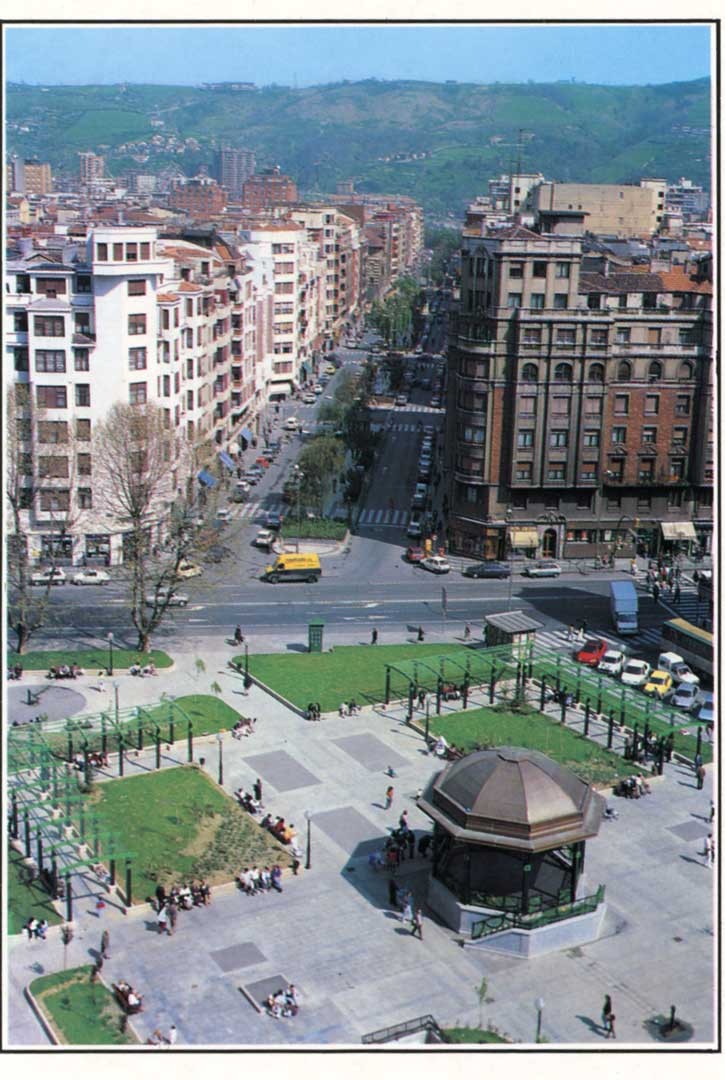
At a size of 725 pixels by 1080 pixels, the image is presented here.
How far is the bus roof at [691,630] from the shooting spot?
76.3m

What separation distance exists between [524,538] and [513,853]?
53699 millimetres

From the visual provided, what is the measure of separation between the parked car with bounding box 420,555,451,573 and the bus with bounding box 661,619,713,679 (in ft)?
65.3

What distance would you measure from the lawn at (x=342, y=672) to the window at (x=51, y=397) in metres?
27.1

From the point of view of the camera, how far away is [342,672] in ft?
244

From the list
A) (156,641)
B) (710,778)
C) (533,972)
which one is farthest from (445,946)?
(156,641)

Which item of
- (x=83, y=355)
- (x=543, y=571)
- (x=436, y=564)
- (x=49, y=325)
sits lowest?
(x=543, y=571)

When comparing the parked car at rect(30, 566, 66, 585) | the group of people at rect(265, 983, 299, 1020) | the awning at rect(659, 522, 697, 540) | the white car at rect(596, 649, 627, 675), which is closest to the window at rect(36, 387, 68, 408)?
the parked car at rect(30, 566, 66, 585)

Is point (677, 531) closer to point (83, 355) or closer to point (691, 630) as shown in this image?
point (691, 630)

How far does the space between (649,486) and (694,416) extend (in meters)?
6.60

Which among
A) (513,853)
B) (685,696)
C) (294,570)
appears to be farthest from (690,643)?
(513,853)

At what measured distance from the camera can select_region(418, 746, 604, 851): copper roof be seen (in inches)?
1815

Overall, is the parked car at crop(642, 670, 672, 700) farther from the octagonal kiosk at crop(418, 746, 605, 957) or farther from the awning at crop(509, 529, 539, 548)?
the octagonal kiosk at crop(418, 746, 605, 957)

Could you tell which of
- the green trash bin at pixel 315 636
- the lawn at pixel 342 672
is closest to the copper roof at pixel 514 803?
the lawn at pixel 342 672

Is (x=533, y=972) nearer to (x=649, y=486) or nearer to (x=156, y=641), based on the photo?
(x=156, y=641)
